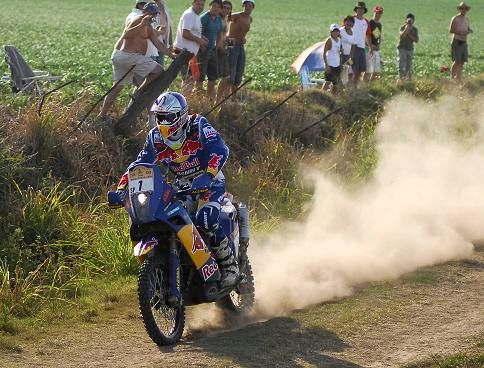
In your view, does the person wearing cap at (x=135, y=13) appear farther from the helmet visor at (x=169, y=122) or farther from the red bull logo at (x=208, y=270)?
the red bull logo at (x=208, y=270)

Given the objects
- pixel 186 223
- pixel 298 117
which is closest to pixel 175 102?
pixel 186 223

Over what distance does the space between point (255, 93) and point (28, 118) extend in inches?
222

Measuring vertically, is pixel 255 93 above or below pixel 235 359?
above

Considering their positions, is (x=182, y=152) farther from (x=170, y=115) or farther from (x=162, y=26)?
(x=162, y=26)

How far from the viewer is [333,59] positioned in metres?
20.7

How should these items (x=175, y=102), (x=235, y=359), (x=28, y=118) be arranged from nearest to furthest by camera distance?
(x=235, y=359)
(x=175, y=102)
(x=28, y=118)

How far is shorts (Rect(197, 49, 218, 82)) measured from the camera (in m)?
17.4

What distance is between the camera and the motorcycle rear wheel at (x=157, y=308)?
8.91 metres

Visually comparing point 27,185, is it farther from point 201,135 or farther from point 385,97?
point 385,97

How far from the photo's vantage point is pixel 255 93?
18266mm

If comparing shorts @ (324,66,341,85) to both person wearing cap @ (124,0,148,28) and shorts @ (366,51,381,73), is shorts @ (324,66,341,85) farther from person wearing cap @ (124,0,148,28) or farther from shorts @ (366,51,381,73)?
person wearing cap @ (124,0,148,28)

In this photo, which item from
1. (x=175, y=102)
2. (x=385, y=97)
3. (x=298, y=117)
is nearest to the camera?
(x=175, y=102)

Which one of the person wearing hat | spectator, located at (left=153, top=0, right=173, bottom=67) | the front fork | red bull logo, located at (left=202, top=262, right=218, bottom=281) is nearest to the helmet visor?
the front fork

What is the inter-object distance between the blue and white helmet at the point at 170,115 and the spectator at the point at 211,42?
7.64 metres
